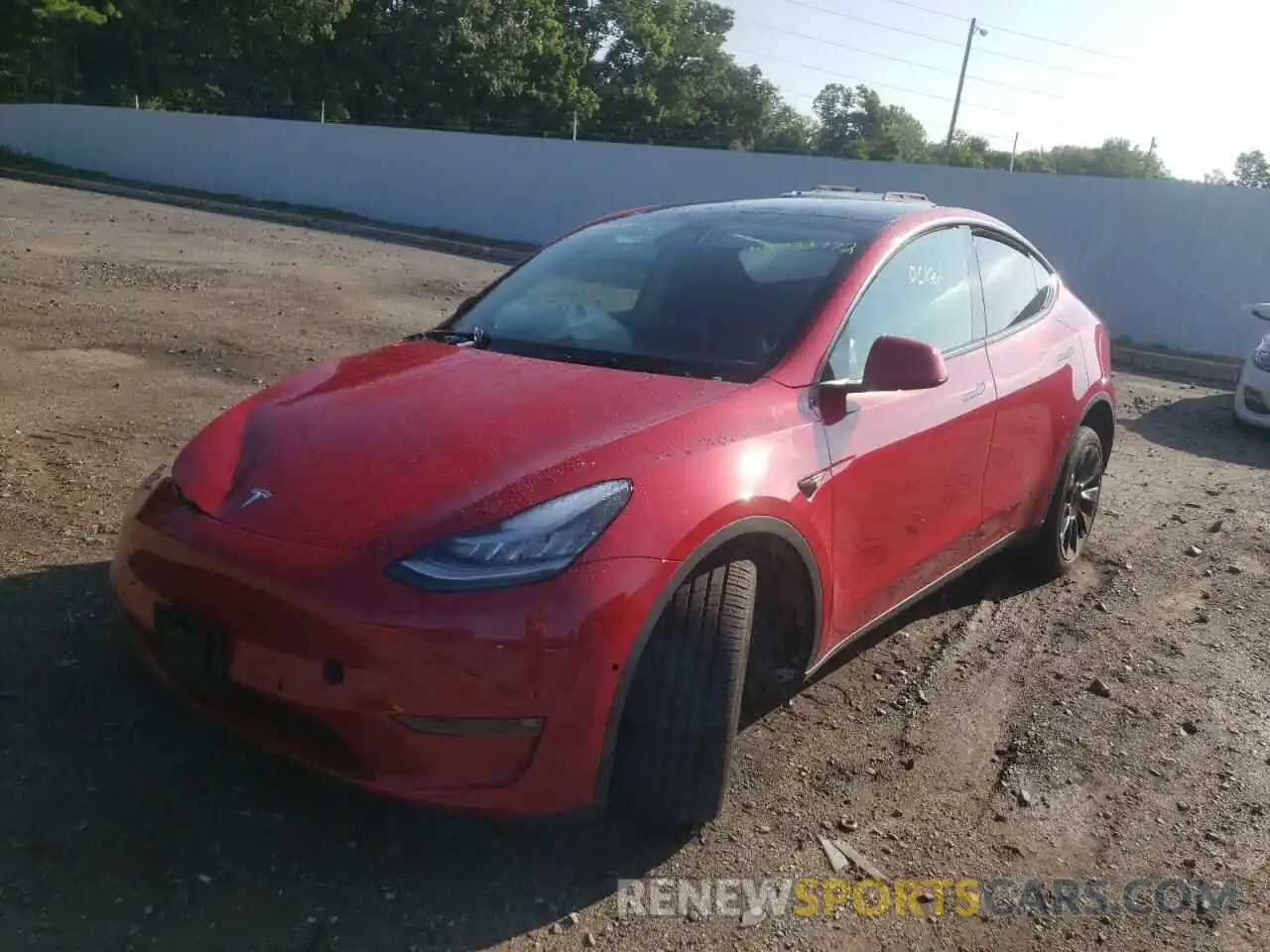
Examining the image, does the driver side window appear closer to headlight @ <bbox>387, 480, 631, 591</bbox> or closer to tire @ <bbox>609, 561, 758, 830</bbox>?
tire @ <bbox>609, 561, 758, 830</bbox>

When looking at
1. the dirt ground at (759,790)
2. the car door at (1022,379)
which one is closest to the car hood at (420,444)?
the dirt ground at (759,790)

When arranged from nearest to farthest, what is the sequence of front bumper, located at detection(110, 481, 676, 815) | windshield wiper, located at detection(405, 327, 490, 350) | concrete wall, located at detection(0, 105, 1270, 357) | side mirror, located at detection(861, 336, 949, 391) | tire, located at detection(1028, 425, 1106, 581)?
front bumper, located at detection(110, 481, 676, 815)
side mirror, located at detection(861, 336, 949, 391)
windshield wiper, located at detection(405, 327, 490, 350)
tire, located at detection(1028, 425, 1106, 581)
concrete wall, located at detection(0, 105, 1270, 357)

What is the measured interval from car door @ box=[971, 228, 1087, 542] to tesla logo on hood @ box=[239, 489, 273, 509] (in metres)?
2.54

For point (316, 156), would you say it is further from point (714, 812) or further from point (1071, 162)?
point (1071, 162)

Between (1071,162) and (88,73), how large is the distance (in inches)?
2524

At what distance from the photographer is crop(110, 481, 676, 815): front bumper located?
2.45m

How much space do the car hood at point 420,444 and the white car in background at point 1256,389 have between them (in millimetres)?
7461

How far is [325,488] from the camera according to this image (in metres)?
2.78

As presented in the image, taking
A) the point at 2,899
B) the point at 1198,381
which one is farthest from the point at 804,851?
the point at 1198,381

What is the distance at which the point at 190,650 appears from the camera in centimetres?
267

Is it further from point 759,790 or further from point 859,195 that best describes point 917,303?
point 759,790

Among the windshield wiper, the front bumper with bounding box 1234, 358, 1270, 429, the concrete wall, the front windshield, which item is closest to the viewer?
the front windshield

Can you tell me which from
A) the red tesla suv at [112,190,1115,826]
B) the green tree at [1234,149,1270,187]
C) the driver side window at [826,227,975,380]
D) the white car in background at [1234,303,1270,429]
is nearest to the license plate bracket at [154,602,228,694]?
the red tesla suv at [112,190,1115,826]

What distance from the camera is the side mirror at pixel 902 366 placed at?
3295mm
